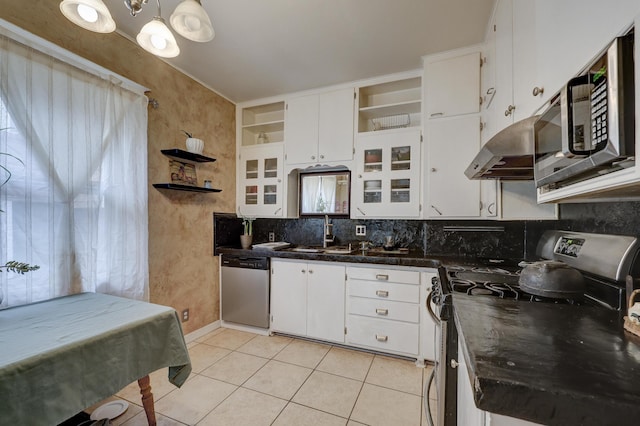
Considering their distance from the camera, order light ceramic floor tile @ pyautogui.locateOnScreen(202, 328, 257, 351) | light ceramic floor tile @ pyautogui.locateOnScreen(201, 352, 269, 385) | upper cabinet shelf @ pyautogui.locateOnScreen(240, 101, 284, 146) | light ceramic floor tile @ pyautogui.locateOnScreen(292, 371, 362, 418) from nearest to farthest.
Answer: light ceramic floor tile @ pyautogui.locateOnScreen(292, 371, 362, 418), light ceramic floor tile @ pyautogui.locateOnScreen(201, 352, 269, 385), light ceramic floor tile @ pyautogui.locateOnScreen(202, 328, 257, 351), upper cabinet shelf @ pyautogui.locateOnScreen(240, 101, 284, 146)

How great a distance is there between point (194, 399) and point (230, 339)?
2.86 ft

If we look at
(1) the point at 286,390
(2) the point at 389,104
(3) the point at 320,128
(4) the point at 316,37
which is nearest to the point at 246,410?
(1) the point at 286,390

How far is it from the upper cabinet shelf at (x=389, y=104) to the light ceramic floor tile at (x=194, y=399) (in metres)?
2.55

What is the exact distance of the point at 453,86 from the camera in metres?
2.25

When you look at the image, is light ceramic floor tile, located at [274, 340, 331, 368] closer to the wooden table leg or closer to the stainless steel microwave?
the wooden table leg

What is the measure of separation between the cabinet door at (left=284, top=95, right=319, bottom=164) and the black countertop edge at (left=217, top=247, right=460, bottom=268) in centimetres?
103

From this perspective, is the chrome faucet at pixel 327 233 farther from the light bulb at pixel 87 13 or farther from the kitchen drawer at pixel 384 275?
the light bulb at pixel 87 13

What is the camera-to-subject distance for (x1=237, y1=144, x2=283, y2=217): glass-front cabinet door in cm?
301

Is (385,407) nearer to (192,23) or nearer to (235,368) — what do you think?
(235,368)

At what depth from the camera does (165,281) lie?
7.64ft

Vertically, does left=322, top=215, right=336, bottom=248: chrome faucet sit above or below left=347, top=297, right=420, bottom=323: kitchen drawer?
above

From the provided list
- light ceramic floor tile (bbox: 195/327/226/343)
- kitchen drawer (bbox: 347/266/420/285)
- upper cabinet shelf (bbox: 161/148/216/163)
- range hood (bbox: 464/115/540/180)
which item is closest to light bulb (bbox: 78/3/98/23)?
upper cabinet shelf (bbox: 161/148/216/163)

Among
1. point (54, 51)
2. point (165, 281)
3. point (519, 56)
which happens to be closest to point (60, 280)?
point (165, 281)

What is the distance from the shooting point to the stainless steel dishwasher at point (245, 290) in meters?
2.69
